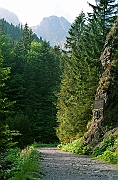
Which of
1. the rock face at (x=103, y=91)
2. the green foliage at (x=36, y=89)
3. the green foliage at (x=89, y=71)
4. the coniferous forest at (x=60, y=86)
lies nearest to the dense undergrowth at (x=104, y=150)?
the rock face at (x=103, y=91)

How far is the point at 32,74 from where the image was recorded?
154 ft

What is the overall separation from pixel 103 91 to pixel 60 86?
18.9 meters

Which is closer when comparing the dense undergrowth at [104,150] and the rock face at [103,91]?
the dense undergrowth at [104,150]

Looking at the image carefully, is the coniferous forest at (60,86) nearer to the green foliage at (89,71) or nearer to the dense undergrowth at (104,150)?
the green foliage at (89,71)

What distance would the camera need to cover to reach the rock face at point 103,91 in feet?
60.1

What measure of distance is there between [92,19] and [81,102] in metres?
7.87

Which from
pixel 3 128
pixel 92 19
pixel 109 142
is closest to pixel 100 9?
pixel 92 19

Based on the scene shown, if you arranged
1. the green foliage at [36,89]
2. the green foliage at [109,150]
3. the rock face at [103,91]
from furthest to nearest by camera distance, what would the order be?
the green foliage at [36,89] < the rock face at [103,91] < the green foliage at [109,150]

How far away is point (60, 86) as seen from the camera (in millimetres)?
38094

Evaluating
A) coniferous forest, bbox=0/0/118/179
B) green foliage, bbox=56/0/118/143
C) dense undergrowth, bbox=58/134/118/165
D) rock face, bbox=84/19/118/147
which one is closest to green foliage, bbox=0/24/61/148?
coniferous forest, bbox=0/0/118/179

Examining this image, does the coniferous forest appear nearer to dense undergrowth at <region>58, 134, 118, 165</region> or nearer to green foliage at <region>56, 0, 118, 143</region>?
green foliage at <region>56, 0, 118, 143</region>

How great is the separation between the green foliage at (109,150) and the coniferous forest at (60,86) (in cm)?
256

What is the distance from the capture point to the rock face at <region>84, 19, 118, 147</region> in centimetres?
1833

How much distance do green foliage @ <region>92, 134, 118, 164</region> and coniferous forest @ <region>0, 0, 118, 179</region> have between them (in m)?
2.56
